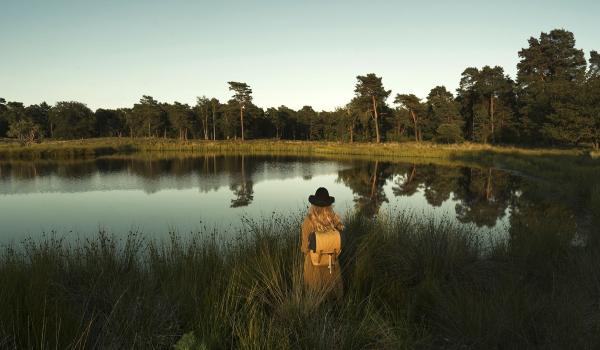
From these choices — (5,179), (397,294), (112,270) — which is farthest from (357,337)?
(5,179)

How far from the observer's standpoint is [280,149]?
213 feet

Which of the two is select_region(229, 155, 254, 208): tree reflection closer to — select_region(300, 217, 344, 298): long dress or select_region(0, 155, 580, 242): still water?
select_region(0, 155, 580, 242): still water

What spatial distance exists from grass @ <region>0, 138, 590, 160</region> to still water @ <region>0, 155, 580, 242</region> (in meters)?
12.9

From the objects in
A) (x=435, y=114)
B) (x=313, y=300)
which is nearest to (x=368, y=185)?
(x=313, y=300)

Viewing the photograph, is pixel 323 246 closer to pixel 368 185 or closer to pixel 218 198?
pixel 218 198

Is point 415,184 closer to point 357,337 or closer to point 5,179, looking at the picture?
point 357,337

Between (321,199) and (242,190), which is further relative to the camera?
(242,190)

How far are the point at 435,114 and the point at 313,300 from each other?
2754 inches

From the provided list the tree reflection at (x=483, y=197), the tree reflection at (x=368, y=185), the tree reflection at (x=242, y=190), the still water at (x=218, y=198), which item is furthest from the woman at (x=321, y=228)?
the tree reflection at (x=242, y=190)

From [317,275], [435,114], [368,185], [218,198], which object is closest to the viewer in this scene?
[317,275]

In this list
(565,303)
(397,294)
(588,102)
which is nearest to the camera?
(565,303)

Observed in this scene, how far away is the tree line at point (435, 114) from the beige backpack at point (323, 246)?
37.1 m

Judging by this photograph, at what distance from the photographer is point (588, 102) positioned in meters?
33.4

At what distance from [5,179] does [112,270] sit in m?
27.4
